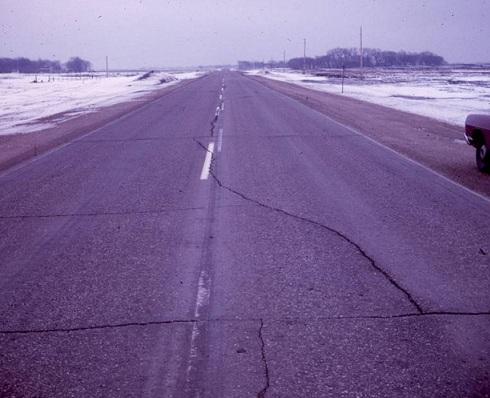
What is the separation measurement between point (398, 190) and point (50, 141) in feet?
37.2

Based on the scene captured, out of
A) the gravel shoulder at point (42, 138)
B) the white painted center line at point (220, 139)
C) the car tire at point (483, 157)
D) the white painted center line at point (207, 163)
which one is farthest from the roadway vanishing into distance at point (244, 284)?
the white painted center line at point (220, 139)

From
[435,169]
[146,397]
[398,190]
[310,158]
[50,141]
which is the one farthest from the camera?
[50,141]

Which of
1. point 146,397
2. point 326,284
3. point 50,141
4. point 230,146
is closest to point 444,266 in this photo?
point 326,284

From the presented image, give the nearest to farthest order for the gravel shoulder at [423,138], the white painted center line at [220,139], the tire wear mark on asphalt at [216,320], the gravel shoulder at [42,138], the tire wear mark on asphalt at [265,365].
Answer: the tire wear mark on asphalt at [265,365] < the tire wear mark on asphalt at [216,320] < the gravel shoulder at [423,138] < the gravel shoulder at [42,138] < the white painted center line at [220,139]

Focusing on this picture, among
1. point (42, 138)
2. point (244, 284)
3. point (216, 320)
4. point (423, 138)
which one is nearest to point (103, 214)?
point (244, 284)

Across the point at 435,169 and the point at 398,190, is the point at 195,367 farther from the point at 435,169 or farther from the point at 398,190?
the point at 435,169

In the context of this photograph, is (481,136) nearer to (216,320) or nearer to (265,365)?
(216,320)

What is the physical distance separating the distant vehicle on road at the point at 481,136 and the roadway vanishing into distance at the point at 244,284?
1.20 metres

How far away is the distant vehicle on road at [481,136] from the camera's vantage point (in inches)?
413

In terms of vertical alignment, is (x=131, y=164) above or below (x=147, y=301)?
above

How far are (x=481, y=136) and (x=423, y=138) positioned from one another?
5.40m

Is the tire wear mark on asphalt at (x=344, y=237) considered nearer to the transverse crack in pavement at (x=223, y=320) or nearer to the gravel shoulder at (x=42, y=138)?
the transverse crack in pavement at (x=223, y=320)

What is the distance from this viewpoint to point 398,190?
9.08 meters

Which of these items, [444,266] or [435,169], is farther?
[435,169]
